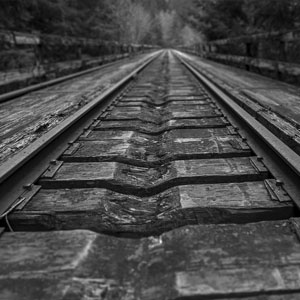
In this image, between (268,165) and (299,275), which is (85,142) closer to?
(268,165)

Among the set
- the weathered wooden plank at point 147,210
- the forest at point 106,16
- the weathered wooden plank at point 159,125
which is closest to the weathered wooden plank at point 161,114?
the weathered wooden plank at point 159,125

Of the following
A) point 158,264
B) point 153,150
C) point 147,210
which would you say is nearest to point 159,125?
point 153,150

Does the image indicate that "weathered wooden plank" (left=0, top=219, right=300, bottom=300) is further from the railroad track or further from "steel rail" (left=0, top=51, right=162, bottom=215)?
"steel rail" (left=0, top=51, right=162, bottom=215)

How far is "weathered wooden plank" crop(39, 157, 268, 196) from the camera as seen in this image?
2.02 metres

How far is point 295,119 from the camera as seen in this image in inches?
140

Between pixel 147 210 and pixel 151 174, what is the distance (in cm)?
52

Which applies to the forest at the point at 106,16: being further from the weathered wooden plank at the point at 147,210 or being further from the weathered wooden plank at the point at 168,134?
the weathered wooden plank at the point at 147,210

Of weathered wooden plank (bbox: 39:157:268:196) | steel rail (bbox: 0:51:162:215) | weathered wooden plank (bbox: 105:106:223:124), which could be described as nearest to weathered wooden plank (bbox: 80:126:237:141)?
steel rail (bbox: 0:51:162:215)

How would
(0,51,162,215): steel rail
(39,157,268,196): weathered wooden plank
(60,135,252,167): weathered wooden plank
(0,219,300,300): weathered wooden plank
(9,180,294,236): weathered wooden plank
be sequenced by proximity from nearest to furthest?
1. (0,219,300,300): weathered wooden plank
2. (9,180,294,236): weathered wooden plank
3. (0,51,162,215): steel rail
4. (39,157,268,196): weathered wooden plank
5. (60,135,252,167): weathered wooden plank

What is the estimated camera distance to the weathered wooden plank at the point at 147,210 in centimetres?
160

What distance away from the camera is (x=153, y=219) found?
5.38 feet

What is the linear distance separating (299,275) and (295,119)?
8.86ft

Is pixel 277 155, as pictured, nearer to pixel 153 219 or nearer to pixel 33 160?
pixel 153 219

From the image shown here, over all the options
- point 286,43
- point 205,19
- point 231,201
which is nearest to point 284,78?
point 286,43
